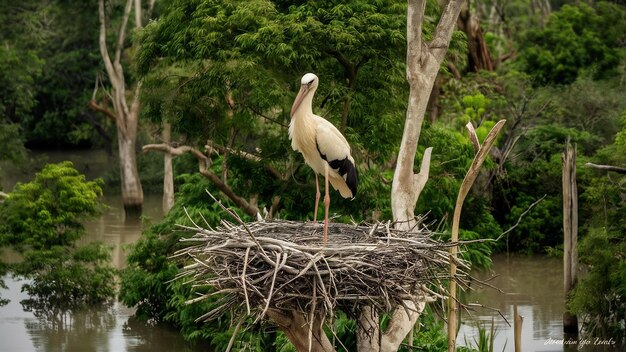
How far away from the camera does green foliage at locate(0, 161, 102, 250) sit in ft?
66.7

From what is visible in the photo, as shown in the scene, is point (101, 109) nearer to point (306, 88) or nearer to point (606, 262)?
point (606, 262)

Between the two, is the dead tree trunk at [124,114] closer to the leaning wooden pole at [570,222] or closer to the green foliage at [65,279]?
the green foliage at [65,279]

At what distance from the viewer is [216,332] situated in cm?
1717

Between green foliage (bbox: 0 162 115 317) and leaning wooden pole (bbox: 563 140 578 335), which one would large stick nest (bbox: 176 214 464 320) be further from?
green foliage (bbox: 0 162 115 317)

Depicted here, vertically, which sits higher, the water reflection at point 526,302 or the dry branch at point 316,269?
the dry branch at point 316,269

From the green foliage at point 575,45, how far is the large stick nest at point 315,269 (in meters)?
20.8

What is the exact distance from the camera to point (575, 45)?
30.0m

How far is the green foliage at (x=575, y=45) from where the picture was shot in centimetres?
3000

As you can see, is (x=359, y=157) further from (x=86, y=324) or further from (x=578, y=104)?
(x=578, y=104)

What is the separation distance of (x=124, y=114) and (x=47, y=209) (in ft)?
39.4

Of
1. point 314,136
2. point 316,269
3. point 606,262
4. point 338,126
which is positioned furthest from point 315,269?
point 606,262

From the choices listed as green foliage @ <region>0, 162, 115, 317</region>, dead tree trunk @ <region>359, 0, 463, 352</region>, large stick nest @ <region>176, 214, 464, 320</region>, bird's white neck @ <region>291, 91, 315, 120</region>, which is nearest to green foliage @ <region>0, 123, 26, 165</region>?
green foliage @ <region>0, 162, 115, 317</region>

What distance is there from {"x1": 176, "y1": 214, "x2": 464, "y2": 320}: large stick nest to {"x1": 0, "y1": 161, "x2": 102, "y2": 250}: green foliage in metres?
10.9

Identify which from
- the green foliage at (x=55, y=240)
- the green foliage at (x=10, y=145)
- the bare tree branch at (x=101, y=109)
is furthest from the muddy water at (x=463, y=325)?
the bare tree branch at (x=101, y=109)
